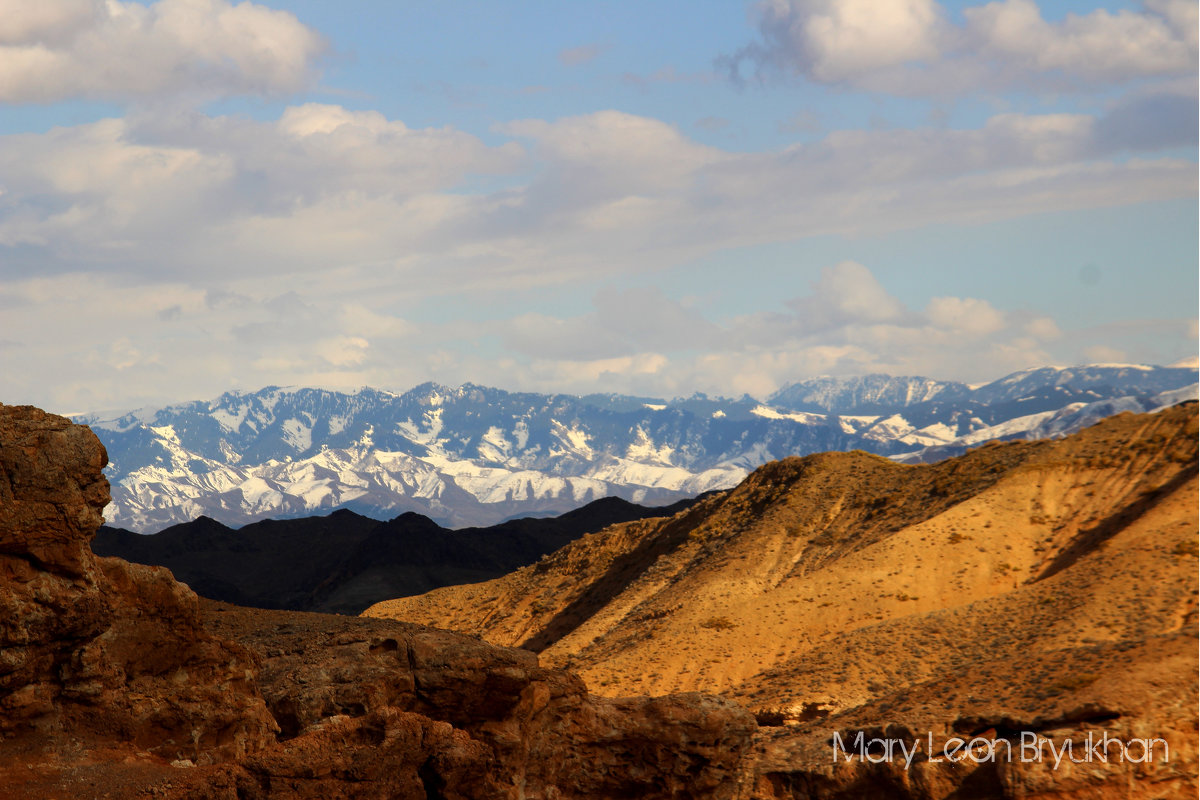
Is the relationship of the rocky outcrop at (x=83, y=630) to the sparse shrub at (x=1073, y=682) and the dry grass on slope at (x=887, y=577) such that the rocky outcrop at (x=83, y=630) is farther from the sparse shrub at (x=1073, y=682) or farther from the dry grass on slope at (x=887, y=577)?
the dry grass on slope at (x=887, y=577)

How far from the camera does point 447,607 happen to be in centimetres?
9150

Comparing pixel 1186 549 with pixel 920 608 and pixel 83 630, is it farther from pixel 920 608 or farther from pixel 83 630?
pixel 83 630

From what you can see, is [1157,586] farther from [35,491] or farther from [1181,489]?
[35,491]

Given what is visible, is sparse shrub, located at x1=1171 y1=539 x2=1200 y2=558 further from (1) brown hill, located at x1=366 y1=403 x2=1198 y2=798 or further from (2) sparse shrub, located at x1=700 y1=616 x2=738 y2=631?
(2) sparse shrub, located at x1=700 y1=616 x2=738 y2=631

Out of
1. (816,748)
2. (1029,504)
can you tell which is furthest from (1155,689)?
(1029,504)

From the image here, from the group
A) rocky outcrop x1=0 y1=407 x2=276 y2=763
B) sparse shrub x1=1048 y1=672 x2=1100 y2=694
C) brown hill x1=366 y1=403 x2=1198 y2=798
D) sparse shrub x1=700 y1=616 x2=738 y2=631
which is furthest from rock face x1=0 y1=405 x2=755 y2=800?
sparse shrub x1=700 y1=616 x2=738 y2=631

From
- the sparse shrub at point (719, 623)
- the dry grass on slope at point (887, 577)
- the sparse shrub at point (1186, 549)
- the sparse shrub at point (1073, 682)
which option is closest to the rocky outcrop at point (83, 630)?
the sparse shrub at point (1073, 682)

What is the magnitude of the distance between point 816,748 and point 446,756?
12.0 meters

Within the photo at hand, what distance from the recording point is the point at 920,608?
5156 cm

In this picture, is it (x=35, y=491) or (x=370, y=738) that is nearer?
(x=35, y=491)

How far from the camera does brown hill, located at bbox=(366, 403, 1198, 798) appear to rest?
24828mm

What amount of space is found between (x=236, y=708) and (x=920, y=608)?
39.5 meters

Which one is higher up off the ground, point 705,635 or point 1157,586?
point 1157,586

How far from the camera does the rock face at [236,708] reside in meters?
17.4
